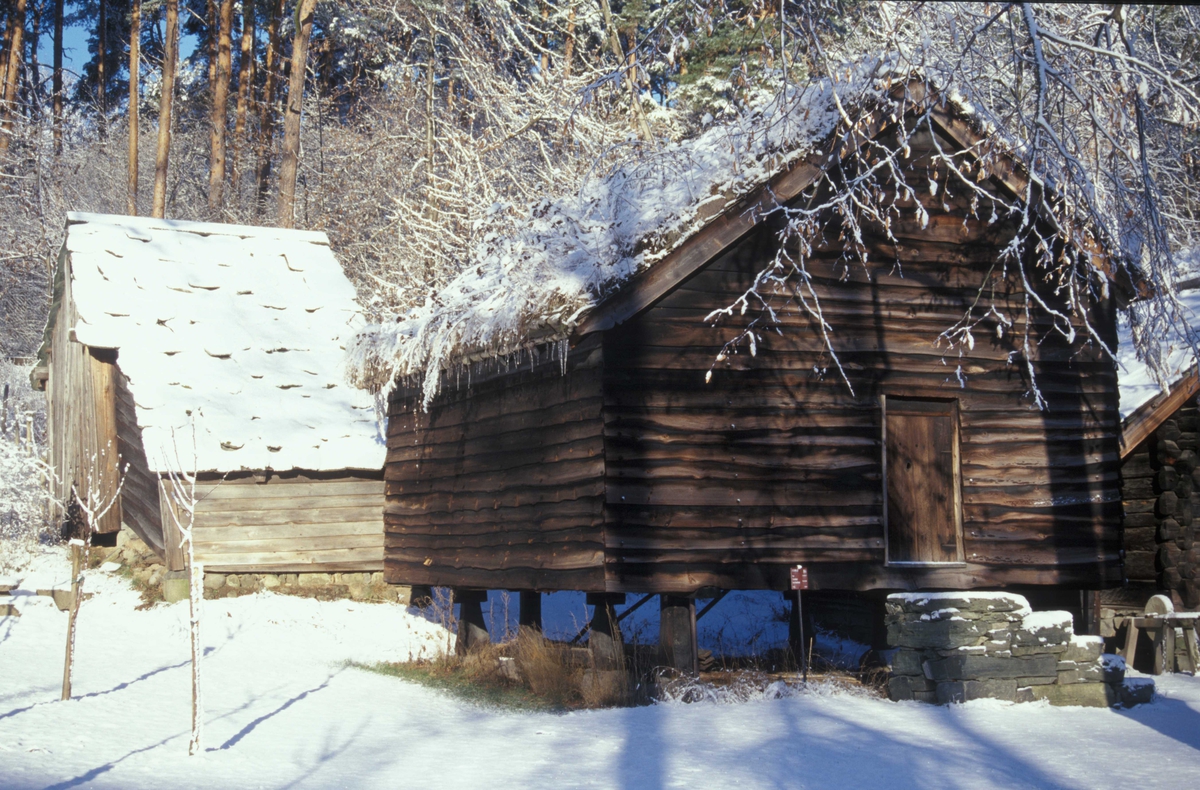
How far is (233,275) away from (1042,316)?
12742 millimetres

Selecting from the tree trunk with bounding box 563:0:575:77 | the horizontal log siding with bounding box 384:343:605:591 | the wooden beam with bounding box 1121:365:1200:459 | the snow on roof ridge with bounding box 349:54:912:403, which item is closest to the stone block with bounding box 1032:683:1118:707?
the wooden beam with bounding box 1121:365:1200:459

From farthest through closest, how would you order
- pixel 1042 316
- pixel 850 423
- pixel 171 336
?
1. pixel 171 336
2. pixel 1042 316
3. pixel 850 423

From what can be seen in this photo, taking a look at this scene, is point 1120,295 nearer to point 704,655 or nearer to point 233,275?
point 704,655

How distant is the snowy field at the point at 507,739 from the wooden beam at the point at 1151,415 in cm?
259

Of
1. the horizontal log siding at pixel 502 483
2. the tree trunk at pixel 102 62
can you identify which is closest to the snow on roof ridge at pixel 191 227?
the horizontal log siding at pixel 502 483

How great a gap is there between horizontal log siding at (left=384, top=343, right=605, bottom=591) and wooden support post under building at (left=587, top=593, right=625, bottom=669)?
432mm

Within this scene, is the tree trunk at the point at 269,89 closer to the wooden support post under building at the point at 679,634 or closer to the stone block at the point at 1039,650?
the wooden support post under building at the point at 679,634

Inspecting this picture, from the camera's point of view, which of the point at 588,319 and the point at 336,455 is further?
the point at 336,455

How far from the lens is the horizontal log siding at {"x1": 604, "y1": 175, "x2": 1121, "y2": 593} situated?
32.8ft

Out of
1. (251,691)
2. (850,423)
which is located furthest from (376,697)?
(850,423)

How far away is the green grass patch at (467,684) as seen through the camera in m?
10.5

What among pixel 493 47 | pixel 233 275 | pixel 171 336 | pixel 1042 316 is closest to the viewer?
pixel 1042 316

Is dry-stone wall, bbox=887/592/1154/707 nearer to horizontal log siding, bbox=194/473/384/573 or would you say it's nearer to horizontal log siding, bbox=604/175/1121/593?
horizontal log siding, bbox=604/175/1121/593

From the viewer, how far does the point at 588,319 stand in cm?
962
